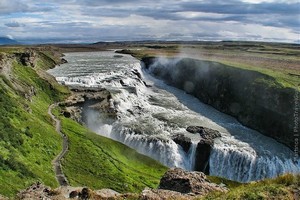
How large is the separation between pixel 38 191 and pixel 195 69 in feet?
298

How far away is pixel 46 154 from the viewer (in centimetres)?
4450

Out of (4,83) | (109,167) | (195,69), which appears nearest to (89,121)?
(4,83)

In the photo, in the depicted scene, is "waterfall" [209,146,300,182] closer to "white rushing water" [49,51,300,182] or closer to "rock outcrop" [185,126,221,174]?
"white rushing water" [49,51,300,182]

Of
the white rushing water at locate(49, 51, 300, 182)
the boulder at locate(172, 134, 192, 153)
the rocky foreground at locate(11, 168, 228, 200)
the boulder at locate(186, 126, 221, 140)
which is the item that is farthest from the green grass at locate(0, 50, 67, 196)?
the boulder at locate(186, 126, 221, 140)

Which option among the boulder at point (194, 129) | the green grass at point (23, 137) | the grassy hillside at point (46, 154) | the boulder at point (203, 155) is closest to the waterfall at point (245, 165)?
the boulder at point (203, 155)

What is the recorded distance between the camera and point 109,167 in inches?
1864

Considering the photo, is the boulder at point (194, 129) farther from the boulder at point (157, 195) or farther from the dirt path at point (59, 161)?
the boulder at point (157, 195)

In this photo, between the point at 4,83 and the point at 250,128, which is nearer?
the point at 4,83

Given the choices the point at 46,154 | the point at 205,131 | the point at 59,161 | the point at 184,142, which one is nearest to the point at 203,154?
the point at 184,142

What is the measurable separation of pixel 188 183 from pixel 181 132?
4176cm

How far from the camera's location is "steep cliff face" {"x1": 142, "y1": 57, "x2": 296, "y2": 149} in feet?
222

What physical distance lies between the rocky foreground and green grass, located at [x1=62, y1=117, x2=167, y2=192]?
18.3m

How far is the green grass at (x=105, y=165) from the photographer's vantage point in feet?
140

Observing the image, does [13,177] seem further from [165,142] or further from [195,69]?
[195,69]
